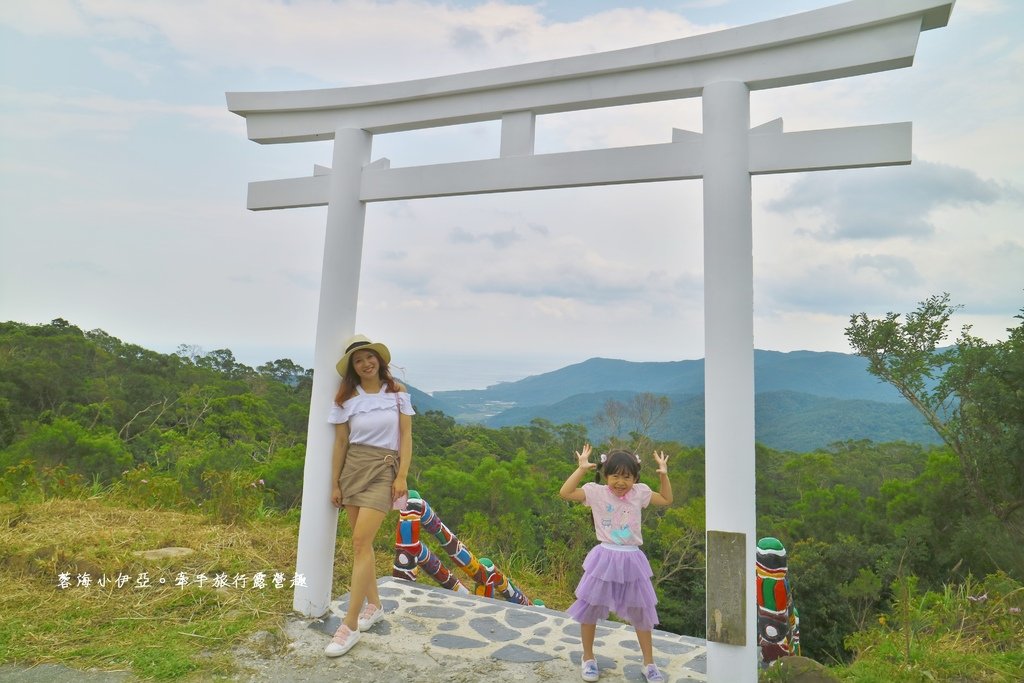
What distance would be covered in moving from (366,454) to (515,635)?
1.29 m

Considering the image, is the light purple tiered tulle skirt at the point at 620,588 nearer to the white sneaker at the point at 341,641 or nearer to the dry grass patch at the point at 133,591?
the white sneaker at the point at 341,641

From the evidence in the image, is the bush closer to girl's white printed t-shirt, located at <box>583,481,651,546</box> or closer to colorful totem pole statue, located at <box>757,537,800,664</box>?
colorful totem pole statue, located at <box>757,537,800,664</box>

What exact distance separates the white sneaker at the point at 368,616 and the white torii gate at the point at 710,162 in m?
0.31

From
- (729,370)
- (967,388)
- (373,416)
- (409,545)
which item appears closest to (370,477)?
(373,416)

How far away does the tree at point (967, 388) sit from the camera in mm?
7102

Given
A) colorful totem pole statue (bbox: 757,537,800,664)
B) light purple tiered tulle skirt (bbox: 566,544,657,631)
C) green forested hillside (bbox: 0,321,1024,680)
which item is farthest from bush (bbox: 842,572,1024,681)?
light purple tiered tulle skirt (bbox: 566,544,657,631)

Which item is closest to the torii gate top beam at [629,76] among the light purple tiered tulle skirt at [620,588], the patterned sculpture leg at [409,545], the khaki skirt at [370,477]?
the khaki skirt at [370,477]

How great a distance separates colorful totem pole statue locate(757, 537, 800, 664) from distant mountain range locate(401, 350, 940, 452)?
21.2 ft

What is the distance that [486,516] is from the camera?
8570 millimetres

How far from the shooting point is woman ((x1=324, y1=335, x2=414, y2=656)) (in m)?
3.35

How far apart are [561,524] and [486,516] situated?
3.73 ft

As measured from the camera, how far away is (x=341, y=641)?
3.25m

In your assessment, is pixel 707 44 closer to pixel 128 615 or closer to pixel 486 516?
pixel 128 615

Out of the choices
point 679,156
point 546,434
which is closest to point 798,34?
point 679,156
